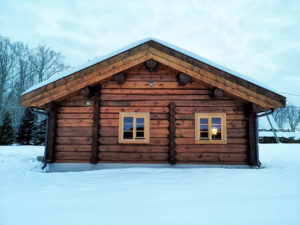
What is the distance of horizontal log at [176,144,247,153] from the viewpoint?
Answer: 664 centimetres

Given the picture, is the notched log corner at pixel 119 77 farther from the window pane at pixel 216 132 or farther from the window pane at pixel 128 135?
the window pane at pixel 216 132

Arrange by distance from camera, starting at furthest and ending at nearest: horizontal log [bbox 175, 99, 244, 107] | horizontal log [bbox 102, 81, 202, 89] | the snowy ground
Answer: horizontal log [bbox 102, 81, 202, 89], horizontal log [bbox 175, 99, 244, 107], the snowy ground

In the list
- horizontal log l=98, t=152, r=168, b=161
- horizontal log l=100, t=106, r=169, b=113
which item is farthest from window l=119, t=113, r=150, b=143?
horizontal log l=98, t=152, r=168, b=161

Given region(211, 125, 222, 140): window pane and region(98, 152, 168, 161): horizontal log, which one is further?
region(211, 125, 222, 140): window pane

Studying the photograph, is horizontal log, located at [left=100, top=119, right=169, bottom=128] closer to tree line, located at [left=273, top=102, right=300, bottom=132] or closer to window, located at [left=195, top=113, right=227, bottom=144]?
window, located at [left=195, top=113, right=227, bottom=144]

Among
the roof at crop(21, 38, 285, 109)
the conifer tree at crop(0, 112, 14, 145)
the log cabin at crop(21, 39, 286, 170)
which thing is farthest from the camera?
the conifer tree at crop(0, 112, 14, 145)

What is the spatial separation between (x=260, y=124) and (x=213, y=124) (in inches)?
881

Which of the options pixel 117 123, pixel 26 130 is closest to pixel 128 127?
pixel 117 123

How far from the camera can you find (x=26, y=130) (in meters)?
17.5

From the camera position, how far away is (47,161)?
6.51 metres

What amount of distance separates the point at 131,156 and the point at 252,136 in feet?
13.8

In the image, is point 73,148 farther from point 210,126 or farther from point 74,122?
point 210,126

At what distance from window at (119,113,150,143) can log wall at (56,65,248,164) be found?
0.18 m

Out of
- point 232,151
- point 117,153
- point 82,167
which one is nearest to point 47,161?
point 82,167
